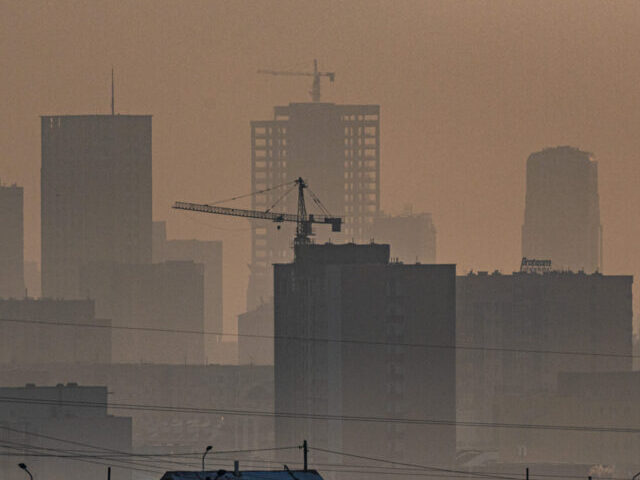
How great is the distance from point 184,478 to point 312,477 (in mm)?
6008

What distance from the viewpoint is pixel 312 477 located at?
96.2 meters

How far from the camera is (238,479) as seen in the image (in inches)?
3681

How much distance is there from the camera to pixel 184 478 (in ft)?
308

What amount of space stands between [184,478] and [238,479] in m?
2.37

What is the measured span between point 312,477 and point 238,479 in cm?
420
